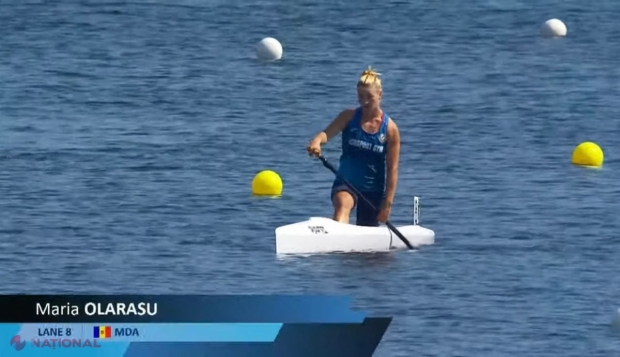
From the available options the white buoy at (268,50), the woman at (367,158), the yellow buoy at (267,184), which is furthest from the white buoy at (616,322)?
the white buoy at (268,50)

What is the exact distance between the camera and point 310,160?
21984mm

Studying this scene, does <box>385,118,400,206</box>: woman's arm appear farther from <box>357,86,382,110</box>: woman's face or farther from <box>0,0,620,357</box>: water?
<box>0,0,620,357</box>: water

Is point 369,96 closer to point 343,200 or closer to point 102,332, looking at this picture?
point 343,200

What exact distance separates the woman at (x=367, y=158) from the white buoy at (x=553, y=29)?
52.8ft

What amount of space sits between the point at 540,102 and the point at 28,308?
16.5m

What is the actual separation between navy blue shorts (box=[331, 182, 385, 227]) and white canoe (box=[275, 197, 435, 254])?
15 centimetres

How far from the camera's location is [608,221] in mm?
18844

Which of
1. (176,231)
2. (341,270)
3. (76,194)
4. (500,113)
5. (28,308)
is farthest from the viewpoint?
(500,113)

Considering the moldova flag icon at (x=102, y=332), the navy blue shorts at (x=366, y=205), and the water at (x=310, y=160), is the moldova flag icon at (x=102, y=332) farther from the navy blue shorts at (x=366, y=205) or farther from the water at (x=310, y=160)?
the navy blue shorts at (x=366, y=205)

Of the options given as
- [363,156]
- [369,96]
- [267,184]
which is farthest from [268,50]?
[369,96]

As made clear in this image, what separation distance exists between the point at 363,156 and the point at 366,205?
0.49 metres

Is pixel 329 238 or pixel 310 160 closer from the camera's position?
pixel 329 238

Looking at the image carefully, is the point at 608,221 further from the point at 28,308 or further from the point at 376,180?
the point at 28,308

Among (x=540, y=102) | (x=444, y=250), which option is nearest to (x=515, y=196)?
(x=444, y=250)
